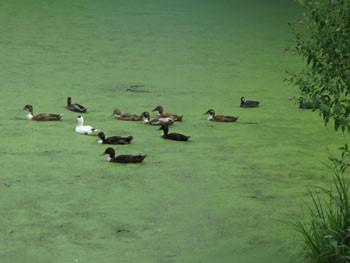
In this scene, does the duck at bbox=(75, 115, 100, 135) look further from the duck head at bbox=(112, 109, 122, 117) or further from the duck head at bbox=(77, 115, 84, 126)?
the duck head at bbox=(112, 109, 122, 117)

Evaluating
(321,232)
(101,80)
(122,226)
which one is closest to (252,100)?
(101,80)

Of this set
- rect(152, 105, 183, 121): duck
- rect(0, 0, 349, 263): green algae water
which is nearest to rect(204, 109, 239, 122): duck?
rect(0, 0, 349, 263): green algae water

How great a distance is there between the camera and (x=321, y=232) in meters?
2.80

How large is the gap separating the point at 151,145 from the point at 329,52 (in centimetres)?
173

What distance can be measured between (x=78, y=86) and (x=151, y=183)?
199 centimetres

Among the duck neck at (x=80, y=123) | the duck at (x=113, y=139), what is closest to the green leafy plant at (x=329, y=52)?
the duck at (x=113, y=139)

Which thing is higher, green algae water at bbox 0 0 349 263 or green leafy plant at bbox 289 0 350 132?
green leafy plant at bbox 289 0 350 132

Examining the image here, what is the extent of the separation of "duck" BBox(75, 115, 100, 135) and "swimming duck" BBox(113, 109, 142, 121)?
0.27 m

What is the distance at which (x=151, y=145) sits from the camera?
433 cm

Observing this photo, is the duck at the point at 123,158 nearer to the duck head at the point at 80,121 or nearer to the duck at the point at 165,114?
the duck head at the point at 80,121

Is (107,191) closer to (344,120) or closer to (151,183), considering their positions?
(151,183)

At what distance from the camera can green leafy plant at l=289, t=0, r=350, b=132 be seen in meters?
2.68

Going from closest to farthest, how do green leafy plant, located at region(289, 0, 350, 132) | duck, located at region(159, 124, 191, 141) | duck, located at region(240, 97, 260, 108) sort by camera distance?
green leafy plant, located at region(289, 0, 350, 132), duck, located at region(159, 124, 191, 141), duck, located at region(240, 97, 260, 108)

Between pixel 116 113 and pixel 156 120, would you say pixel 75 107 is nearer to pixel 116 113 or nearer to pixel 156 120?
pixel 116 113
